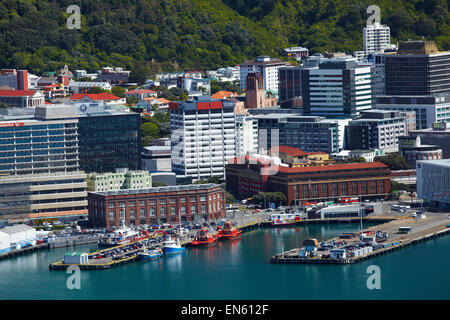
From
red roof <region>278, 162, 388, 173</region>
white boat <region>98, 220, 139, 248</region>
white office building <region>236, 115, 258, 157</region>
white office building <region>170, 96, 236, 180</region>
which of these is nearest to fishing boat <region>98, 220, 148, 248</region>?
white boat <region>98, 220, 139, 248</region>

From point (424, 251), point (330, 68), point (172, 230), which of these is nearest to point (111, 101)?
point (330, 68)

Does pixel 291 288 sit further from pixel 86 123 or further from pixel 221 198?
pixel 86 123

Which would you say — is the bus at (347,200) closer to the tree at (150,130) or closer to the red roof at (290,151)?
the red roof at (290,151)

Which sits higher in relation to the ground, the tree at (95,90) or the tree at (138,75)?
the tree at (138,75)

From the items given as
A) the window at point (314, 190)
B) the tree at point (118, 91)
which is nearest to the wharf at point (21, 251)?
the window at point (314, 190)

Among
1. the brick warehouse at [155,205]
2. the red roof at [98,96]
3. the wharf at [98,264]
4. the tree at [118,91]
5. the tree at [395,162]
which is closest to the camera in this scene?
the wharf at [98,264]

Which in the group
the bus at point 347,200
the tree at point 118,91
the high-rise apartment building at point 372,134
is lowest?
the bus at point 347,200

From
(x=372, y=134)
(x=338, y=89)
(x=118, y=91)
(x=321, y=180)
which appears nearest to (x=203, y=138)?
(x=321, y=180)
